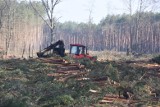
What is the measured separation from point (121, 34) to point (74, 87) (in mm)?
69459

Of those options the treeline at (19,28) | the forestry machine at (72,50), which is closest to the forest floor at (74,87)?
the forestry machine at (72,50)

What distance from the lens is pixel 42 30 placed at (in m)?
107

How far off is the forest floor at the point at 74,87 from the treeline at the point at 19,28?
34.9 metres

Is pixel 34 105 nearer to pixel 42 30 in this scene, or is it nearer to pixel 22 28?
pixel 22 28

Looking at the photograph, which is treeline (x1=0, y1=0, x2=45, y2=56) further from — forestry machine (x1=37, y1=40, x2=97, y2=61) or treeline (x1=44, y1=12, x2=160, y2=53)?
forestry machine (x1=37, y1=40, x2=97, y2=61)

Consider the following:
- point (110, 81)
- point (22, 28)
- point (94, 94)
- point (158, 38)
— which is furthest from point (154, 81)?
point (22, 28)

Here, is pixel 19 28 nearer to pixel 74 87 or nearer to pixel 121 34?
pixel 121 34

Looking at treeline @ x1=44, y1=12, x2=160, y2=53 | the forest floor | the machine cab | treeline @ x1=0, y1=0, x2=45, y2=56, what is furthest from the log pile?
treeline @ x1=44, y1=12, x2=160, y2=53

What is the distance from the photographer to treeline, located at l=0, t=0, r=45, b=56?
56875mm

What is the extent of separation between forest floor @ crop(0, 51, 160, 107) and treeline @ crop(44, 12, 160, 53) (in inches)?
1649

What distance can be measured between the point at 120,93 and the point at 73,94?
181cm

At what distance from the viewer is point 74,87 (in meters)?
12.5

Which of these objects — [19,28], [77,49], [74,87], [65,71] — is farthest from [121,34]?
[74,87]

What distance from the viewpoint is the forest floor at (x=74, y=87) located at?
10.5 metres
